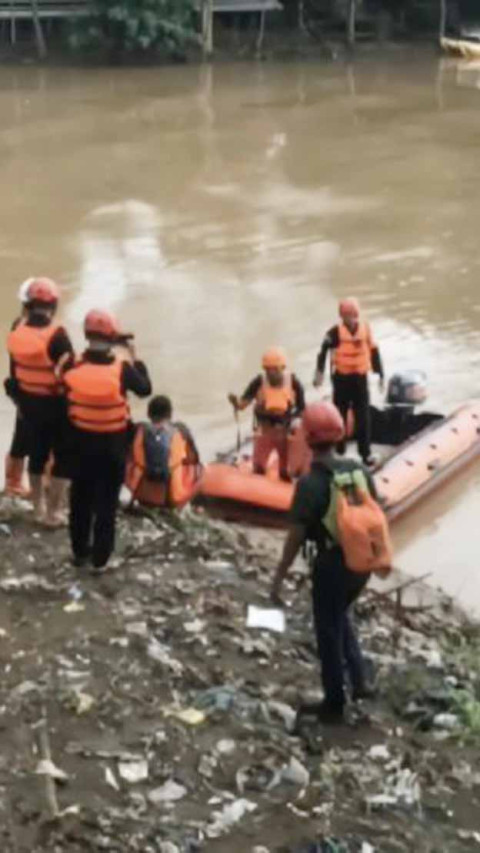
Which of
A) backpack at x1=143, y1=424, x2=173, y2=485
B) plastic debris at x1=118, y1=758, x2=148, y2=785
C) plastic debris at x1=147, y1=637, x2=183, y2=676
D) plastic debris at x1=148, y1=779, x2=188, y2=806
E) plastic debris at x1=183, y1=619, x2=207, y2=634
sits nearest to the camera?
plastic debris at x1=148, y1=779, x2=188, y2=806

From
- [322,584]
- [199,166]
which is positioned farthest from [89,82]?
[322,584]

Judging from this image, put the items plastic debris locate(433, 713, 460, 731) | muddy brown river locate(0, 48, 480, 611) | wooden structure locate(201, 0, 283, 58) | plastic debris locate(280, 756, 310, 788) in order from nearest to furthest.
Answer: plastic debris locate(280, 756, 310, 788), plastic debris locate(433, 713, 460, 731), muddy brown river locate(0, 48, 480, 611), wooden structure locate(201, 0, 283, 58)

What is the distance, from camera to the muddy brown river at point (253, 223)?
14.8 meters

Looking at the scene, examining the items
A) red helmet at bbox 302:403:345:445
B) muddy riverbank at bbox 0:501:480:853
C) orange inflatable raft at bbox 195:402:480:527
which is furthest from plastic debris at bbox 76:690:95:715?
orange inflatable raft at bbox 195:402:480:527

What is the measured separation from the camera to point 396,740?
6488mm

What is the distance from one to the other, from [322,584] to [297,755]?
740mm

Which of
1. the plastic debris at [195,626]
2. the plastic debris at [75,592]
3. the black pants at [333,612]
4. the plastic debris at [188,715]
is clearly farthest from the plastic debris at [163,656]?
the black pants at [333,612]

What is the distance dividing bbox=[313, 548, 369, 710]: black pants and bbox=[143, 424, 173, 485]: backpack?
10.3 ft

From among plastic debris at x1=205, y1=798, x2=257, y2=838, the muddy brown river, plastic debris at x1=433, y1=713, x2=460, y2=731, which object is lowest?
the muddy brown river

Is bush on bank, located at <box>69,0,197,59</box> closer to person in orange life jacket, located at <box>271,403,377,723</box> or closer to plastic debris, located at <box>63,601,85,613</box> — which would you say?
plastic debris, located at <box>63,601,85,613</box>

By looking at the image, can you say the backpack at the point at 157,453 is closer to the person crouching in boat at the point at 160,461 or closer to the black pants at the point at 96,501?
the person crouching in boat at the point at 160,461

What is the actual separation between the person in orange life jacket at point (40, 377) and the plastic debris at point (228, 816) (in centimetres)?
285

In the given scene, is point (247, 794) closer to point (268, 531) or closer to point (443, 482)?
point (268, 531)

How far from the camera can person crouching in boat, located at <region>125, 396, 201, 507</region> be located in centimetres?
944
